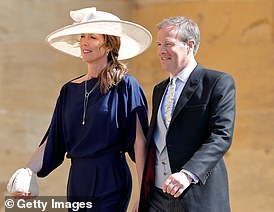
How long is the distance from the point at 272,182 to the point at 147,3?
5.31ft

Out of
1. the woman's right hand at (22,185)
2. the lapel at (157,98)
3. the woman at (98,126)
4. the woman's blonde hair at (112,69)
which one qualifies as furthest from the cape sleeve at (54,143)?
the lapel at (157,98)

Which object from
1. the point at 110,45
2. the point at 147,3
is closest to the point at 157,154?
the point at 110,45

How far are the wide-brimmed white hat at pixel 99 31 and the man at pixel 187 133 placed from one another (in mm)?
386

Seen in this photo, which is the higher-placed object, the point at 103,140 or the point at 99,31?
the point at 99,31

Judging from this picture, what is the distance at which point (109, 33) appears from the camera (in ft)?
11.0

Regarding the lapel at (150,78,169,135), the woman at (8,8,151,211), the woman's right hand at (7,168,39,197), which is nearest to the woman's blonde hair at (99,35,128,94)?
the woman at (8,8,151,211)

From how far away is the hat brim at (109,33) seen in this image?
3.33m

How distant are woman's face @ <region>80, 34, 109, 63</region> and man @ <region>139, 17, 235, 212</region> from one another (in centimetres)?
37

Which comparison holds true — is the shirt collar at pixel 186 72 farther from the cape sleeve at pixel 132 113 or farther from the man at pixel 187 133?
the cape sleeve at pixel 132 113

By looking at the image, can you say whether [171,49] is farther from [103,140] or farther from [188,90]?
[103,140]

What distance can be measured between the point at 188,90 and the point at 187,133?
0.59 feet

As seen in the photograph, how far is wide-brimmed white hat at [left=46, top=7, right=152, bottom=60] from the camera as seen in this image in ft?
10.9

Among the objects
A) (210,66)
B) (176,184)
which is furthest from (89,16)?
(210,66)

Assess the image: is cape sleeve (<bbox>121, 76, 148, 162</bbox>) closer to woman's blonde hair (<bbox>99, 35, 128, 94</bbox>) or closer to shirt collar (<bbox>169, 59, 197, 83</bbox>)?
woman's blonde hair (<bbox>99, 35, 128, 94</bbox>)
